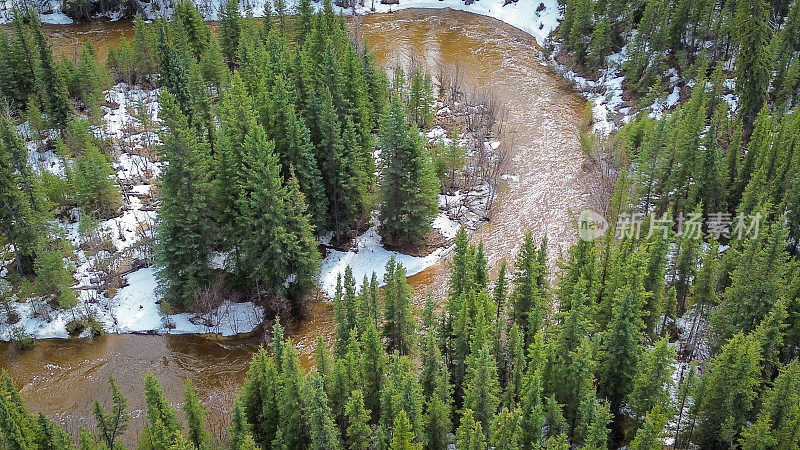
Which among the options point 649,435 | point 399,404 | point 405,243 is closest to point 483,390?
point 399,404

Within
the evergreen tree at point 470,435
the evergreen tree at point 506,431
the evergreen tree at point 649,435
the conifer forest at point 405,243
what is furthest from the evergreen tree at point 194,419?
the evergreen tree at point 649,435

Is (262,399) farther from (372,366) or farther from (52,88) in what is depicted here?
(52,88)

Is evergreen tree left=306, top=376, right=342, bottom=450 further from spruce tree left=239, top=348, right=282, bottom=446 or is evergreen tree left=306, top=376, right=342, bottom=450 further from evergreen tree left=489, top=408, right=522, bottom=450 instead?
evergreen tree left=489, top=408, right=522, bottom=450

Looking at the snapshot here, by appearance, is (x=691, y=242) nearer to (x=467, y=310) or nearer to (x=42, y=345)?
(x=467, y=310)

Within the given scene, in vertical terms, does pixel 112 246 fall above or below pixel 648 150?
below

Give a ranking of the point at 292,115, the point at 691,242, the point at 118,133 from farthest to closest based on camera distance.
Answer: the point at 118,133 → the point at 292,115 → the point at 691,242

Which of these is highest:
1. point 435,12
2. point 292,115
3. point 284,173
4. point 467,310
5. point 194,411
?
point 435,12

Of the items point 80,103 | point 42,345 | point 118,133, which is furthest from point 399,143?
point 80,103
